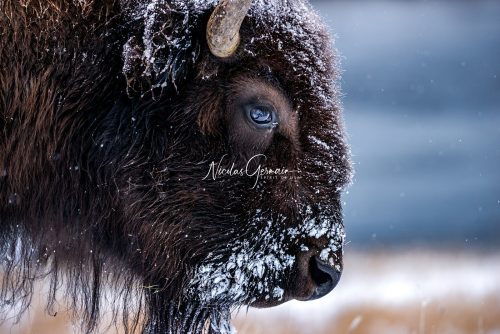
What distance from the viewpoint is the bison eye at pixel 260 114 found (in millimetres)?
3984

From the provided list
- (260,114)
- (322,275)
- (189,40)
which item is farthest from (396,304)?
(189,40)

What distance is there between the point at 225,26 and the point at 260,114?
0.49 metres

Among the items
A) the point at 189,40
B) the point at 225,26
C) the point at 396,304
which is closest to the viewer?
the point at 225,26

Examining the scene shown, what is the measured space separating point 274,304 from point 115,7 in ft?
5.73

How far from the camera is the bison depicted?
12.8 ft

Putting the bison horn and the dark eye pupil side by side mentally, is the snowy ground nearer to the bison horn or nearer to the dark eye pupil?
the dark eye pupil

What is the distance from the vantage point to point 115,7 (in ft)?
13.1

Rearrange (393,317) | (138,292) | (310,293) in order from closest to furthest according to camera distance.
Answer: (310,293) < (138,292) < (393,317)

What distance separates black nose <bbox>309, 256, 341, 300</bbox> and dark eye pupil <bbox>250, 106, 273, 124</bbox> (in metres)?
0.75

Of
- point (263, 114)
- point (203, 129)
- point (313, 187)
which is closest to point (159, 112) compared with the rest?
point (203, 129)

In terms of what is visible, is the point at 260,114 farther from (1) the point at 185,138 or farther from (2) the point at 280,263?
(2) the point at 280,263

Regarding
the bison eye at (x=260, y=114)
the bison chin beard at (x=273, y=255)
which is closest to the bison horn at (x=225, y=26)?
the bison eye at (x=260, y=114)

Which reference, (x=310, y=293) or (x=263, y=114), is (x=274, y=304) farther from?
(x=263, y=114)

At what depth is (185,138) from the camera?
398cm
